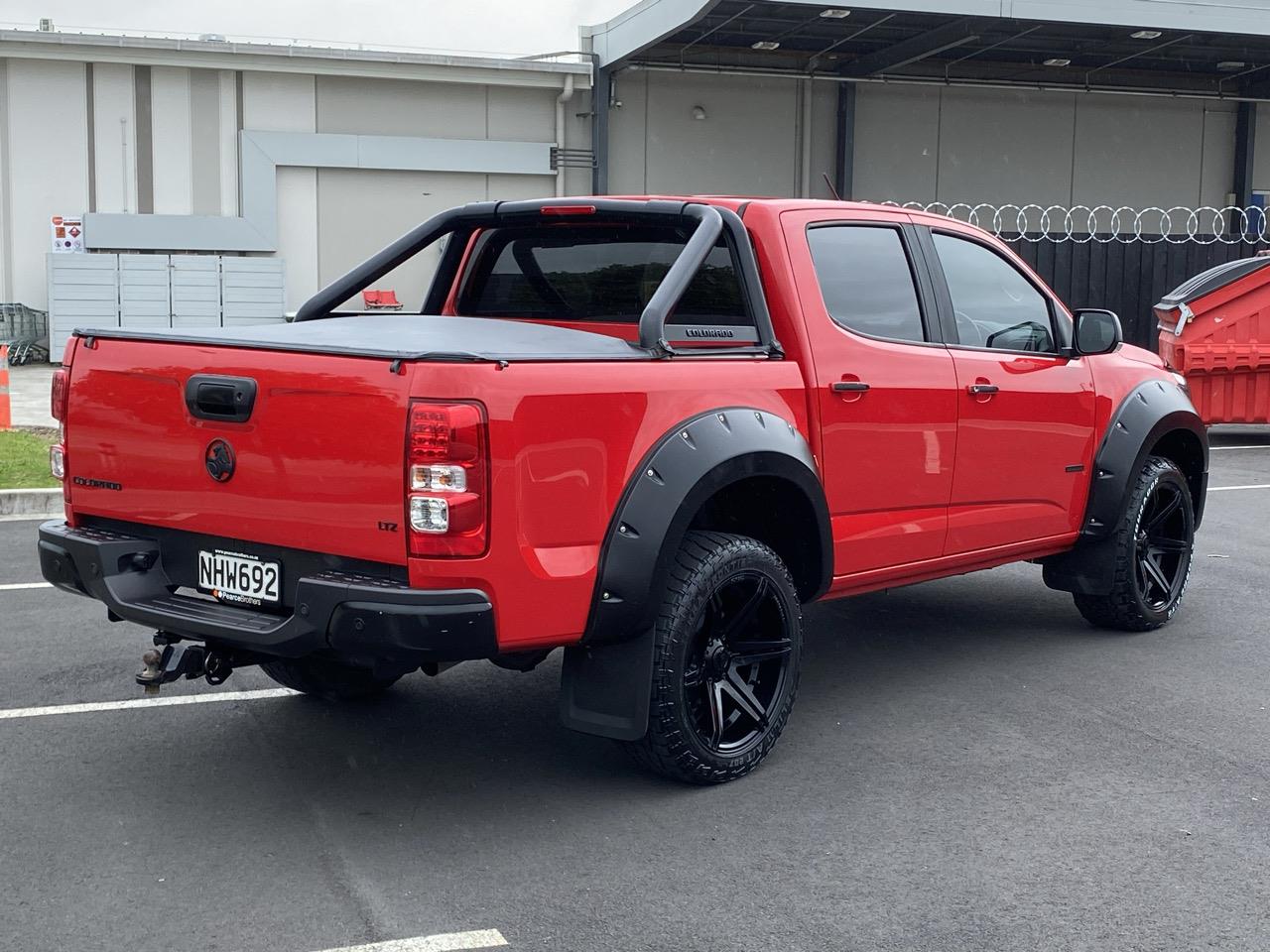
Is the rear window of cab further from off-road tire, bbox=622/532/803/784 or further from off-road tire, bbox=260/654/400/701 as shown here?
off-road tire, bbox=260/654/400/701

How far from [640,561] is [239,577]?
45.4 inches

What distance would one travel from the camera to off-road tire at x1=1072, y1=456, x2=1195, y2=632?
6.33 m

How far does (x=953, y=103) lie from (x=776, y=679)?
79.6ft

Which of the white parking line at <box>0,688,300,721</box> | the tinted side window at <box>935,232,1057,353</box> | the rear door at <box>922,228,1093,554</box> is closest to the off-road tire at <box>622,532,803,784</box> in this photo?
the rear door at <box>922,228,1093,554</box>

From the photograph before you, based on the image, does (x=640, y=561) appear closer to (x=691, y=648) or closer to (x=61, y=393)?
(x=691, y=648)

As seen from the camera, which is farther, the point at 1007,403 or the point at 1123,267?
the point at 1123,267

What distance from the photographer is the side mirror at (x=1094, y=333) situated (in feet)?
19.6

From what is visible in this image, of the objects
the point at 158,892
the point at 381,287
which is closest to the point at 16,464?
the point at 158,892

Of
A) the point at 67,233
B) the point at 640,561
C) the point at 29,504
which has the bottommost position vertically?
the point at 29,504

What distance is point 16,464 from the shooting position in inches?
427

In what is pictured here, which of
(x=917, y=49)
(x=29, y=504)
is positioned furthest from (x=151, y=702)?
(x=917, y=49)

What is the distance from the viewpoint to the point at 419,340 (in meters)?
4.04

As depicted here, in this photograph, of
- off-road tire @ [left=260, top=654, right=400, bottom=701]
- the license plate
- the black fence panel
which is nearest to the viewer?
the license plate

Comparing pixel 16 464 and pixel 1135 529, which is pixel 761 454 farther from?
pixel 16 464
